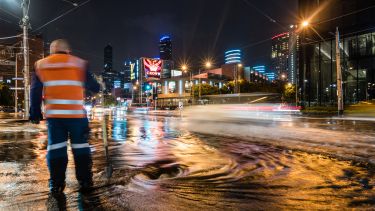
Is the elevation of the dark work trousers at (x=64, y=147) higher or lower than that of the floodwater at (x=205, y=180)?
higher

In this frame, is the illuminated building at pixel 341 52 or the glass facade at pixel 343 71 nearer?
Answer: the illuminated building at pixel 341 52

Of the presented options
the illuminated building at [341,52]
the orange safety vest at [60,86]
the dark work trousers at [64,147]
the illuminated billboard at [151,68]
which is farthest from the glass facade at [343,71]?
the orange safety vest at [60,86]

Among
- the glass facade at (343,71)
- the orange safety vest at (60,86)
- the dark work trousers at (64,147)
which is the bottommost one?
the dark work trousers at (64,147)

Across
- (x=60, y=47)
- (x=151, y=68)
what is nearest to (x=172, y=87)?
(x=151, y=68)

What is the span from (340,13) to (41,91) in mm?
50280

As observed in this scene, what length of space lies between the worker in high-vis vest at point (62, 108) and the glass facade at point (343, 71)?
46.7 meters

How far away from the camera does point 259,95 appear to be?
36.2 metres

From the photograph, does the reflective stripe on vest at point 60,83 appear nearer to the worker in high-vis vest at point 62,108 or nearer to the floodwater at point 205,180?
the worker in high-vis vest at point 62,108

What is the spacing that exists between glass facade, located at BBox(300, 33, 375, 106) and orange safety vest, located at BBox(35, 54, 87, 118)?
46.8m

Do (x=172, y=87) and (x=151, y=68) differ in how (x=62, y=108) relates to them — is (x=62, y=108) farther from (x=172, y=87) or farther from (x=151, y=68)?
(x=172, y=87)

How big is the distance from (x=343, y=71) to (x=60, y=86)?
49385mm

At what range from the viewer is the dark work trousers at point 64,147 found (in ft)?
Answer: 15.3

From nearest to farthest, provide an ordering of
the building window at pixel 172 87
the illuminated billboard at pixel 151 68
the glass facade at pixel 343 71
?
the glass facade at pixel 343 71 < the illuminated billboard at pixel 151 68 < the building window at pixel 172 87

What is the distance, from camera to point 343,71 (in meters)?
48.4
